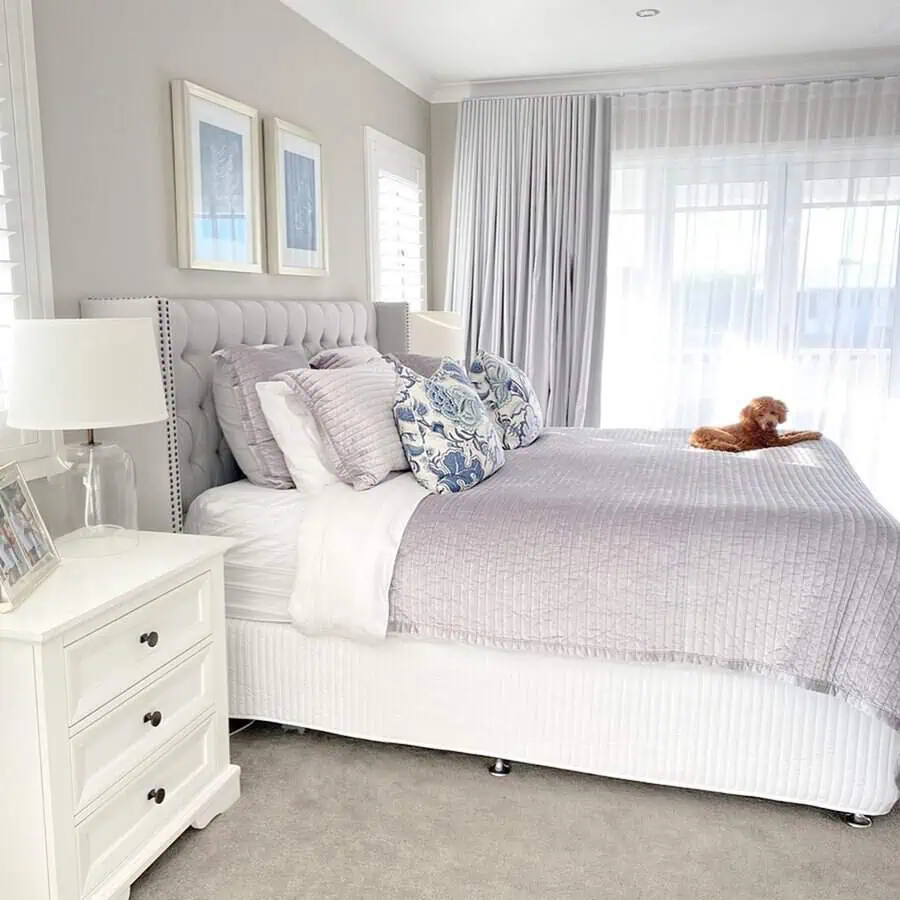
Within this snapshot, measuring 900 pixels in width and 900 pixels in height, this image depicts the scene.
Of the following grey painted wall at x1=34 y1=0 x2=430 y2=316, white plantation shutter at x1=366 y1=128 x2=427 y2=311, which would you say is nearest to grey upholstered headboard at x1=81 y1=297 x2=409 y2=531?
grey painted wall at x1=34 y1=0 x2=430 y2=316

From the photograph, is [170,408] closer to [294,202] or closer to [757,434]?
[294,202]

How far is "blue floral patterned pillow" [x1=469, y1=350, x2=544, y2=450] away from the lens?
11.6 ft

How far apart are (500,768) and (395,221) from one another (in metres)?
3.03

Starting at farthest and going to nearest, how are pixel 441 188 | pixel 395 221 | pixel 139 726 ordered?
Result: 1. pixel 441 188
2. pixel 395 221
3. pixel 139 726

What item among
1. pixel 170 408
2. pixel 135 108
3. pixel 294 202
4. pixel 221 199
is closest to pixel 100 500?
→ pixel 170 408

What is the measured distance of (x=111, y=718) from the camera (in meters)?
1.79

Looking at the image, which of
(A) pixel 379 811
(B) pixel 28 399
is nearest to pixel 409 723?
(A) pixel 379 811

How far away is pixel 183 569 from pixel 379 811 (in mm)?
786

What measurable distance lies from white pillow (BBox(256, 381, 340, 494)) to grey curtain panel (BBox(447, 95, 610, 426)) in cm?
263

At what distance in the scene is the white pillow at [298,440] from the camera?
2.63 meters

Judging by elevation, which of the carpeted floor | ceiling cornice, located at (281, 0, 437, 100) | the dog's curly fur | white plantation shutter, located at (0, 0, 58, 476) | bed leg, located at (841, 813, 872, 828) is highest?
ceiling cornice, located at (281, 0, 437, 100)

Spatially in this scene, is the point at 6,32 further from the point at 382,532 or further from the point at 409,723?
the point at 409,723

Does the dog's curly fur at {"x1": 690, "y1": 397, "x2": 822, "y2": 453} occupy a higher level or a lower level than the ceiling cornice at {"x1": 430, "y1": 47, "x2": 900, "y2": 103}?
lower

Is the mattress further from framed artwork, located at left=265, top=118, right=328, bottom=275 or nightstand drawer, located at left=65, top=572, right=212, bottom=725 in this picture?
framed artwork, located at left=265, top=118, right=328, bottom=275
